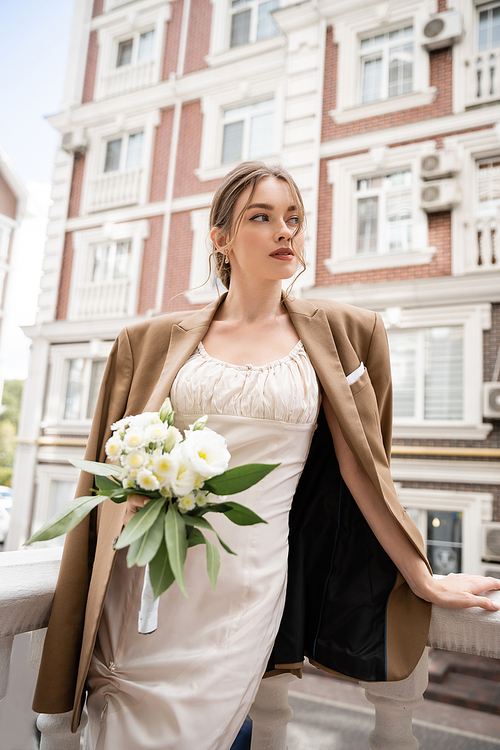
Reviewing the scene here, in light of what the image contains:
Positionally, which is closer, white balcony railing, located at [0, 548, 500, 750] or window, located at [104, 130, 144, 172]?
white balcony railing, located at [0, 548, 500, 750]

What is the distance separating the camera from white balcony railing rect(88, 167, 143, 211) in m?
8.70

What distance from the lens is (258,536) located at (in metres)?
1.12

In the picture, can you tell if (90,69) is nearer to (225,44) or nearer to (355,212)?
(225,44)

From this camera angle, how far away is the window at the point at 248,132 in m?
7.86

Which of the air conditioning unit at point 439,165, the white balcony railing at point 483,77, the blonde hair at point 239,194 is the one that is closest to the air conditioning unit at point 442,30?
the white balcony railing at point 483,77

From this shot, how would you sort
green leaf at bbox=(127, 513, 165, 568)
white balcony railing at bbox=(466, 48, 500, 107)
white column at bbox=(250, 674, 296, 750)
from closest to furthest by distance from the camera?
green leaf at bbox=(127, 513, 165, 568), white column at bbox=(250, 674, 296, 750), white balcony railing at bbox=(466, 48, 500, 107)

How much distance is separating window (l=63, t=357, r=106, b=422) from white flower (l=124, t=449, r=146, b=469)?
787 cm

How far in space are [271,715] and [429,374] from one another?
5247mm

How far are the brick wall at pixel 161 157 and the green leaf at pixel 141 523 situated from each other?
8225 millimetres

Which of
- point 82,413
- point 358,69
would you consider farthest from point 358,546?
point 82,413

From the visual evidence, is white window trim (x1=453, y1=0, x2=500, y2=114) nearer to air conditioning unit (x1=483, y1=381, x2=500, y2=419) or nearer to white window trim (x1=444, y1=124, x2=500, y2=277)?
white window trim (x1=444, y1=124, x2=500, y2=277)

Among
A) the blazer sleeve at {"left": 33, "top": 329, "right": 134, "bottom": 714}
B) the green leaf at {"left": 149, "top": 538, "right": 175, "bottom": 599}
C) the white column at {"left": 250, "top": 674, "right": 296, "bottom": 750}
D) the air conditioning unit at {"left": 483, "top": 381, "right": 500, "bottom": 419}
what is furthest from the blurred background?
the green leaf at {"left": 149, "top": 538, "right": 175, "bottom": 599}

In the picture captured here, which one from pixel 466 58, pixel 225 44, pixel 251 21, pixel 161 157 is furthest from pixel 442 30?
pixel 161 157

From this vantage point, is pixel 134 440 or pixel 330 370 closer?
pixel 134 440
